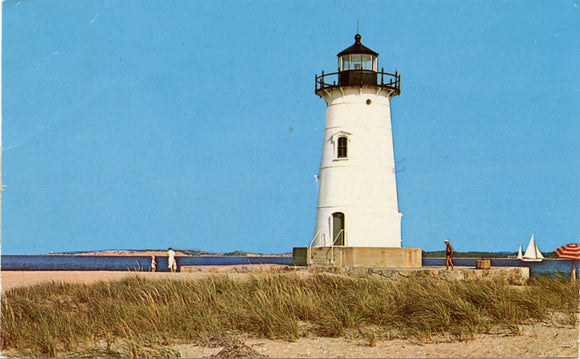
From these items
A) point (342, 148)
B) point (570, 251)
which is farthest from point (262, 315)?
point (570, 251)

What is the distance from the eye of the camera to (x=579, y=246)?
1023 inches

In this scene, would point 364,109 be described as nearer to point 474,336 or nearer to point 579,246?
point 579,246

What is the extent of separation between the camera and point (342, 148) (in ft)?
79.3

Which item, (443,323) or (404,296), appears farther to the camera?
(404,296)

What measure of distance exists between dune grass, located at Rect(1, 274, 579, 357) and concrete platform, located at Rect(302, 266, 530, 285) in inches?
142

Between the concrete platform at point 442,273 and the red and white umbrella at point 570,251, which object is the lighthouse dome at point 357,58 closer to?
the concrete platform at point 442,273

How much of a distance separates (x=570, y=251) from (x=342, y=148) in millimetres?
8984

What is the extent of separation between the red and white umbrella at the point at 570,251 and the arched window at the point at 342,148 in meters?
8.58

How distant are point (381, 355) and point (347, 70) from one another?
1451cm

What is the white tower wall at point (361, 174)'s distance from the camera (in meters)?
23.6

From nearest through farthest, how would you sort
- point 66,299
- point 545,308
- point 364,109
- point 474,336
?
point 474,336 → point 545,308 → point 66,299 → point 364,109

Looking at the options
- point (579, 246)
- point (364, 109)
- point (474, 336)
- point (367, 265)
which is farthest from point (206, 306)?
point (579, 246)

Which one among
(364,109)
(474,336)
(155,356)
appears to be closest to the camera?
(155,356)

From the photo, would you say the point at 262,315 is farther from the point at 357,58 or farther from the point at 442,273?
the point at 357,58
